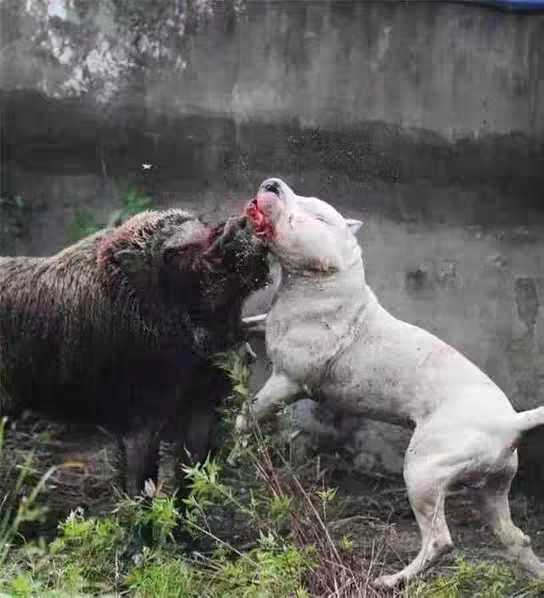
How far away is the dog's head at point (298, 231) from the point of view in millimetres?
5938

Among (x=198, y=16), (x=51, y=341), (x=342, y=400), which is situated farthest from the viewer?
(x=198, y=16)

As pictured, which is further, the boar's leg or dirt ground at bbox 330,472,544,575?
dirt ground at bbox 330,472,544,575

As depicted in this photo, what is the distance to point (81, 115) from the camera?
824 centimetres

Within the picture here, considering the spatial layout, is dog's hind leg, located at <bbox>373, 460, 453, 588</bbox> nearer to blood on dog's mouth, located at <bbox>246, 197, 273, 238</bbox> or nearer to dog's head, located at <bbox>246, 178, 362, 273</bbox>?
dog's head, located at <bbox>246, 178, 362, 273</bbox>

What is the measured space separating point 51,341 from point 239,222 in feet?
3.67

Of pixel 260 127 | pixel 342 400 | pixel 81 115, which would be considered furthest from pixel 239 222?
pixel 81 115

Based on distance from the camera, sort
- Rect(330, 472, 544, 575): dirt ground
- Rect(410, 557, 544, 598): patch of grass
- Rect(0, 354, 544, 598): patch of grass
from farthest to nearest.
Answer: Rect(330, 472, 544, 575): dirt ground < Rect(410, 557, 544, 598): patch of grass < Rect(0, 354, 544, 598): patch of grass

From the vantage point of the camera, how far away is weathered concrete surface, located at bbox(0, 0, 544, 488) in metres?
7.51

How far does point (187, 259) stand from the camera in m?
6.38

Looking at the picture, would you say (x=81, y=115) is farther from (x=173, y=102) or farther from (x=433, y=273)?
(x=433, y=273)

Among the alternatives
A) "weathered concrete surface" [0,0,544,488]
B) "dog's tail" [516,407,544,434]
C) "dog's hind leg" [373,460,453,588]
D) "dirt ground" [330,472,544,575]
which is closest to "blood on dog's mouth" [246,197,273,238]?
"dog's hind leg" [373,460,453,588]

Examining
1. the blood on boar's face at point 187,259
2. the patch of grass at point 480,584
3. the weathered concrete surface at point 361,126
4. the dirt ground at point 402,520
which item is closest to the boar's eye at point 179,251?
the blood on boar's face at point 187,259

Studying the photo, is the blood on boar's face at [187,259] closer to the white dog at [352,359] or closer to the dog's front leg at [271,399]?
the white dog at [352,359]

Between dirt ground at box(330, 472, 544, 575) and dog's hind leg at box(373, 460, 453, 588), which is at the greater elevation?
dog's hind leg at box(373, 460, 453, 588)
